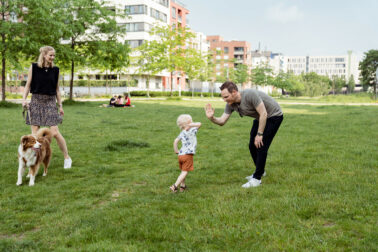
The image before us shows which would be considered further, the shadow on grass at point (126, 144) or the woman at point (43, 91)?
the shadow on grass at point (126, 144)

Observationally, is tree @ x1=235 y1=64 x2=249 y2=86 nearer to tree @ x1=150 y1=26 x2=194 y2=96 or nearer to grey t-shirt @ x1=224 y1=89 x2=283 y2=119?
tree @ x1=150 y1=26 x2=194 y2=96

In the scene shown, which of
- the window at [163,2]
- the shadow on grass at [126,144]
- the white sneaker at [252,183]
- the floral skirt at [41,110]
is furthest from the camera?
the window at [163,2]

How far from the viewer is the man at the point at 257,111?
4.99 metres

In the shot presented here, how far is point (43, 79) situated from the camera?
19.8 ft

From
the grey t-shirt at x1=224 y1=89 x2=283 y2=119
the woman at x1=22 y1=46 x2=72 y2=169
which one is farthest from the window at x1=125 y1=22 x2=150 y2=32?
the grey t-shirt at x1=224 y1=89 x2=283 y2=119

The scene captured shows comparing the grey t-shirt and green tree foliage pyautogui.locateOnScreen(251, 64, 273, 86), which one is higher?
green tree foliage pyautogui.locateOnScreen(251, 64, 273, 86)

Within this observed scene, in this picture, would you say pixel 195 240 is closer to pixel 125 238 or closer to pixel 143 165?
pixel 125 238

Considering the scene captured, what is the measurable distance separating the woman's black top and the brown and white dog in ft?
2.35

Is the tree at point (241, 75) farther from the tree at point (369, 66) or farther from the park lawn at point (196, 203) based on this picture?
the park lawn at point (196, 203)

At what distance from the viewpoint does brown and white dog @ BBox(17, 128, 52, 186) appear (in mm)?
5402

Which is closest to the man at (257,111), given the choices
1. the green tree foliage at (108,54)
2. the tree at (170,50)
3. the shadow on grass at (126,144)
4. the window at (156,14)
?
the shadow on grass at (126,144)

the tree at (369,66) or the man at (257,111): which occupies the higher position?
the tree at (369,66)

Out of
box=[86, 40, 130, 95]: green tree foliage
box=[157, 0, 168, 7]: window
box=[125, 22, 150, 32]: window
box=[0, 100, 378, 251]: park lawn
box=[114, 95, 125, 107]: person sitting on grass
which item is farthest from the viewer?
box=[157, 0, 168, 7]: window

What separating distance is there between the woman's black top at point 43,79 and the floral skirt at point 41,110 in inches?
4.2
